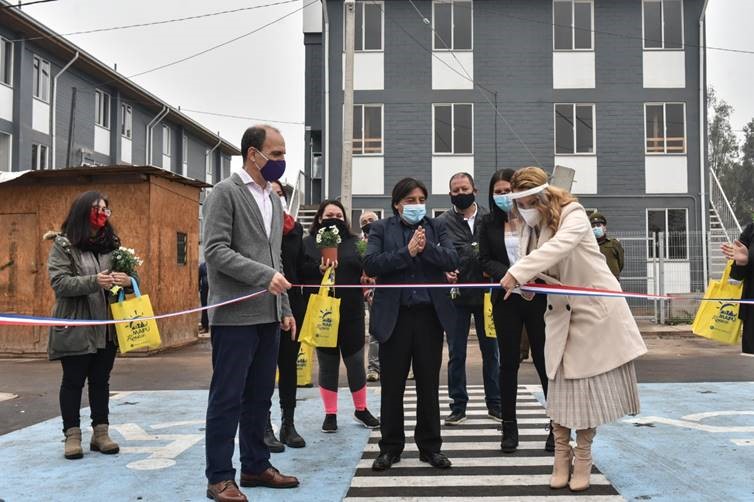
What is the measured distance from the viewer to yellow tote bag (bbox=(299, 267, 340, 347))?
19.9 ft

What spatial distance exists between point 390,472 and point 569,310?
161 cm

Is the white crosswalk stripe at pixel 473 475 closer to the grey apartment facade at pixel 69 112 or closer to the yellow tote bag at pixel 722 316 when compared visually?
the yellow tote bag at pixel 722 316

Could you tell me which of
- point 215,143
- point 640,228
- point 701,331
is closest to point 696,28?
point 640,228

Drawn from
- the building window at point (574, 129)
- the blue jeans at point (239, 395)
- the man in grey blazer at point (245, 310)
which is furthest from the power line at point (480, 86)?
the blue jeans at point (239, 395)

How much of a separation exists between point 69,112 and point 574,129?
1790 cm

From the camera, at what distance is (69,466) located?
17.2 feet

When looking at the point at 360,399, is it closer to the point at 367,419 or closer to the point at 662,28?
the point at 367,419

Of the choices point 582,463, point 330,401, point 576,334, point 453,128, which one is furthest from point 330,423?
point 453,128

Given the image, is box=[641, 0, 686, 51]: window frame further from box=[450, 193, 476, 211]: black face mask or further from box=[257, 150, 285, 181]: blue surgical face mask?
box=[257, 150, 285, 181]: blue surgical face mask

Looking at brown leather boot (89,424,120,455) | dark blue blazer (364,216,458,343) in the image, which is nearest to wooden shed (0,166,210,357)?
brown leather boot (89,424,120,455)

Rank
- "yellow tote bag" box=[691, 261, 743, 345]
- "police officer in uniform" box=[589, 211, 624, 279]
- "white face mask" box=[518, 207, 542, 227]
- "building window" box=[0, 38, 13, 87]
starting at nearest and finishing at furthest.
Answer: "white face mask" box=[518, 207, 542, 227]
"yellow tote bag" box=[691, 261, 743, 345]
"police officer in uniform" box=[589, 211, 624, 279]
"building window" box=[0, 38, 13, 87]

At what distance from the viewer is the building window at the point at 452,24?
880 inches

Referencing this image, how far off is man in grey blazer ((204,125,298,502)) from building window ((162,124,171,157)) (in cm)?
3293

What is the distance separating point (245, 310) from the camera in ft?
14.3
